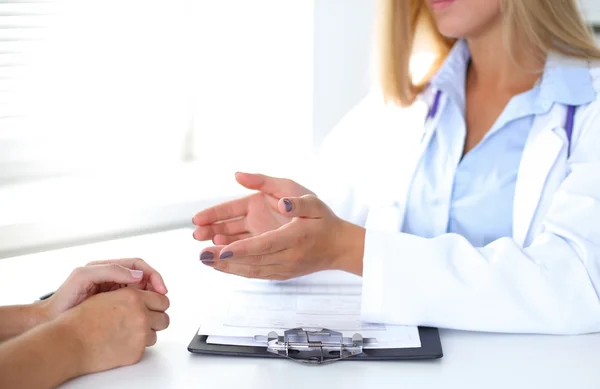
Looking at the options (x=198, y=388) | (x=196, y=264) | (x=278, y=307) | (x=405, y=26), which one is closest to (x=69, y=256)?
(x=196, y=264)

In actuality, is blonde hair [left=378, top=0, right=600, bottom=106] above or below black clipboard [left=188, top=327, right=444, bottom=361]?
above

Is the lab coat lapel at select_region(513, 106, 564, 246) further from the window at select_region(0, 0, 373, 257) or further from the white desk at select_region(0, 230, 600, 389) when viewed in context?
the window at select_region(0, 0, 373, 257)

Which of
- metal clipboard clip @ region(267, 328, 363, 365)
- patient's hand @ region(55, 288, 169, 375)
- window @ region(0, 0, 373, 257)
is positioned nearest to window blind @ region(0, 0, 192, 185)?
window @ region(0, 0, 373, 257)

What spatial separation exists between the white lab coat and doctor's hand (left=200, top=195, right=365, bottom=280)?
0.04 meters

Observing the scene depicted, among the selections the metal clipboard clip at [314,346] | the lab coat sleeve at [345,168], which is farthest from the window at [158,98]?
the metal clipboard clip at [314,346]

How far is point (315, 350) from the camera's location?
3.43 feet

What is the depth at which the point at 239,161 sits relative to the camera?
257 centimetres

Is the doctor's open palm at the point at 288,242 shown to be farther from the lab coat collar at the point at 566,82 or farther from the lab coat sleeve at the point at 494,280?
the lab coat collar at the point at 566,82

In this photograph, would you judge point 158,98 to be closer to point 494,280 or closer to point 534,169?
point 534,169

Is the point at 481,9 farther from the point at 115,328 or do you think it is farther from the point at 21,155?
the point at 21,155

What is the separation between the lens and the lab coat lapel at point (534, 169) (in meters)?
1.37

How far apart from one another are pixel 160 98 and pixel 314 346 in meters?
1.58

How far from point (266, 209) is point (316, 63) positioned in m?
0.99

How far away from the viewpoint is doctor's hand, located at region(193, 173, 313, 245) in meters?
1.36
